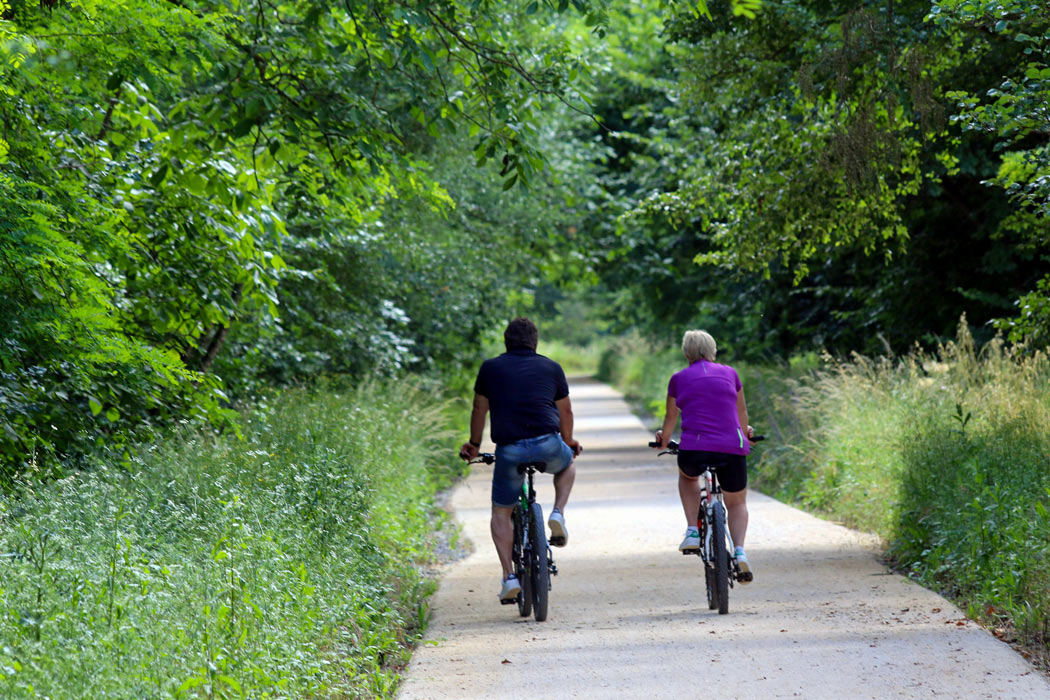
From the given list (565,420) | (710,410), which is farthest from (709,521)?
(565,420)

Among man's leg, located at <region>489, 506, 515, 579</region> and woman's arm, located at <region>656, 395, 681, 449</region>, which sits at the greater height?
woman's arm, located at <region>656, 395, 681, 449</region>

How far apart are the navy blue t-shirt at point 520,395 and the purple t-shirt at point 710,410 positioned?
0.83 meters

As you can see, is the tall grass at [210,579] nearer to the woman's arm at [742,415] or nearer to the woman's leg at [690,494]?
the woman's leg at [690,494]

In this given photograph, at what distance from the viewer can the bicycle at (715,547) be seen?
306 inches

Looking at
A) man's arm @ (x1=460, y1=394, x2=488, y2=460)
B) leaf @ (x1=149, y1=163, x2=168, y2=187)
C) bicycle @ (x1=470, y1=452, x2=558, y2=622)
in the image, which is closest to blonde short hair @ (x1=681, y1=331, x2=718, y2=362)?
bicycle @ (x1=470, y1=452, x2=558, y2=622)

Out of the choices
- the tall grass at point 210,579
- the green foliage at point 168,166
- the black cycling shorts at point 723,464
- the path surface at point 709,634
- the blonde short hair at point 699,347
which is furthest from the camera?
the blonde short hair at point 699,347

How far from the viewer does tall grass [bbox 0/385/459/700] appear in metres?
4.41

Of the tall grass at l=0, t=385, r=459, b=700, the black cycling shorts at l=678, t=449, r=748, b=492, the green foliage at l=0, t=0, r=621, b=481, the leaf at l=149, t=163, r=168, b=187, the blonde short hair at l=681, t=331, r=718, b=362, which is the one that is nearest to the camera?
the tall grass at l=0, t=385, r=459, b=700

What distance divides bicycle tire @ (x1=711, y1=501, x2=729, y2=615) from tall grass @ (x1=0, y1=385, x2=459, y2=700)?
6.23 feet

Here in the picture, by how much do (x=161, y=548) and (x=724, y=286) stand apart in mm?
17219

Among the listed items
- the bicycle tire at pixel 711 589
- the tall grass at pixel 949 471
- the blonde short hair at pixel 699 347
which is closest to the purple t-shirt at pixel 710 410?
the blonde short hair at pixel 699 347

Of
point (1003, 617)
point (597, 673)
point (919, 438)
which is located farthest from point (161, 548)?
point (919, 438)

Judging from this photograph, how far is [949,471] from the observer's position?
30.9 feet

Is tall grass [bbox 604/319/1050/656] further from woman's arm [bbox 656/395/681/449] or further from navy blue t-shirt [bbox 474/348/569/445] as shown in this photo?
navy blue t-shirt [bbox 474/348/569/445]
